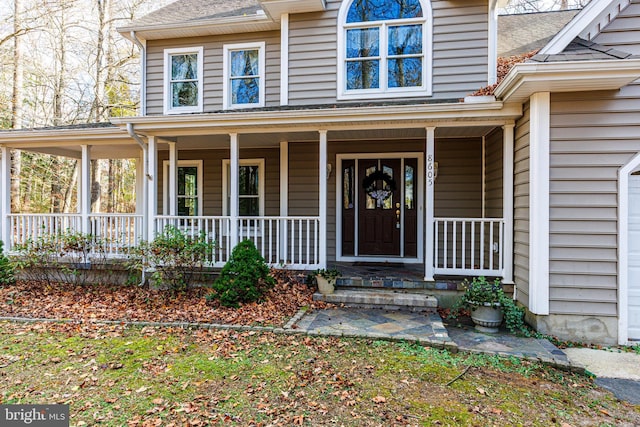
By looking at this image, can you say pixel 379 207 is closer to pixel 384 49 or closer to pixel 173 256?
pixel 384 49

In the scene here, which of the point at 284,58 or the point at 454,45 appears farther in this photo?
the point at 284,58

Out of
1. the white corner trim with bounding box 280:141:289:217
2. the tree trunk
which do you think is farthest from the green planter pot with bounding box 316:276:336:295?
the tree trunk

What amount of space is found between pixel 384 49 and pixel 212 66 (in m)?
3.83

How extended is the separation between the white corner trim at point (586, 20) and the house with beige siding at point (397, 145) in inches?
0.8

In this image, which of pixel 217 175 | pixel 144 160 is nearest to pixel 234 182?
pixel 144 160

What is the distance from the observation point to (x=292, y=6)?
710cm

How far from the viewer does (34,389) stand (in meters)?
3.08

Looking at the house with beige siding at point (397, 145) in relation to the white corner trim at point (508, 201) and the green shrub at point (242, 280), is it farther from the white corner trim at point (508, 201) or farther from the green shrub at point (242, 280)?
the green shrub at point (242, 280)

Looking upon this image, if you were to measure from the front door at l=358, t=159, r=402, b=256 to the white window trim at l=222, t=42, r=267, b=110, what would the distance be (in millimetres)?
2660

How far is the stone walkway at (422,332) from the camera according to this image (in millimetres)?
3888

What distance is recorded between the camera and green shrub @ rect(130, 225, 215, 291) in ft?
19.1

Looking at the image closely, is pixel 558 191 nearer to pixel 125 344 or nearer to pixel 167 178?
pixel 125 344

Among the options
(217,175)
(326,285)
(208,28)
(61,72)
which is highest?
(61,72)

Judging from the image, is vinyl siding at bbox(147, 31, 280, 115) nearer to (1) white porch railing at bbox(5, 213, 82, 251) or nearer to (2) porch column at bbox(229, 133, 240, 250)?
(2) porch column at bbox(229, 133, 240, 250)
